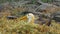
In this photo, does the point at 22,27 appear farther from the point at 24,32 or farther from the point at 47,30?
the point at 47,30

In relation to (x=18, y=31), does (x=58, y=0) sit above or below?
below

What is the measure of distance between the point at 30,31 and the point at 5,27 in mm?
1484

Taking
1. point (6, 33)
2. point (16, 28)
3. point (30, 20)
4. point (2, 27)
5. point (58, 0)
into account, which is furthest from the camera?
point (58, 0)

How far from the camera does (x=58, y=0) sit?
1250 inches

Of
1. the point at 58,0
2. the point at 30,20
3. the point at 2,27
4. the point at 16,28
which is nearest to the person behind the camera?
the point at 16,28

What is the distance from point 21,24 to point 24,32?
92cm

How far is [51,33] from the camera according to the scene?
1135 cm

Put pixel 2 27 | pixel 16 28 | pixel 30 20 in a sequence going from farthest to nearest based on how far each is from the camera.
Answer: pixel 30 20 → pixel 2 27 → pixel 16 28

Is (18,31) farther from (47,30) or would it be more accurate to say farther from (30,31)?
(47,30)

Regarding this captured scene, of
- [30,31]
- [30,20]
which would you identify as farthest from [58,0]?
[30,31]

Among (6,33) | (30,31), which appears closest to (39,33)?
(30,31)

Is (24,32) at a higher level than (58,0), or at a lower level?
higher

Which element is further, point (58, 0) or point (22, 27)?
point (58, 0)

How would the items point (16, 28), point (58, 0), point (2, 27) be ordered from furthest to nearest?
point (58, 0)
point (2, 27)
point (16, 28)
